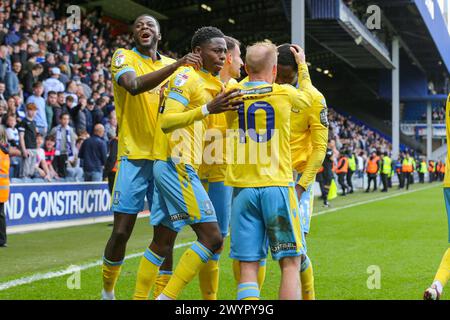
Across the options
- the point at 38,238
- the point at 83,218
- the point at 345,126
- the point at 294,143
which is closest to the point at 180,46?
the point at 345,126

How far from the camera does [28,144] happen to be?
14438 millimetres

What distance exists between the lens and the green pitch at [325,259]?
688 centimetres

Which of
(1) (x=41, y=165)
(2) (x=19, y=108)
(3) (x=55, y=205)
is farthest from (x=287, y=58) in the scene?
(2) (x=19, y=108)

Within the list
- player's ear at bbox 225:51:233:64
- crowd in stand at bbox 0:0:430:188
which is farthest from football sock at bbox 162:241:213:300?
crowd in stand at bbox 0:0:430:188

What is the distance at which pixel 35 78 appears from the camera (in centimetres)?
1698

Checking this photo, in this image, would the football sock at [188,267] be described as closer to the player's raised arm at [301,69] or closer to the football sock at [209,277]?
the football sock at [209,277]

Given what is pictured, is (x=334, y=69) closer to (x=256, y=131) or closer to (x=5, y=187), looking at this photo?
(x=5, y=187)

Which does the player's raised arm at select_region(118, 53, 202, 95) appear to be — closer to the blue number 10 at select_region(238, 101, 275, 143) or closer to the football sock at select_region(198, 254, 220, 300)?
the blue number 10 at select_region(238, 101, 275, 143)

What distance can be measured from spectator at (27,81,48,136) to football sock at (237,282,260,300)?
11600 millimetres

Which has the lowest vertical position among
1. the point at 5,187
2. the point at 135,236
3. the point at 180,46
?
the point at 135,236

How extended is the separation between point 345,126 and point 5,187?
1765 inches

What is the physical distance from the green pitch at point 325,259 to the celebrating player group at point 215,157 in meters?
1.09

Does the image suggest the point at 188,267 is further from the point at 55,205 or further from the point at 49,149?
the point at 49,149

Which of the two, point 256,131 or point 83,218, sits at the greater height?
point 256,131
